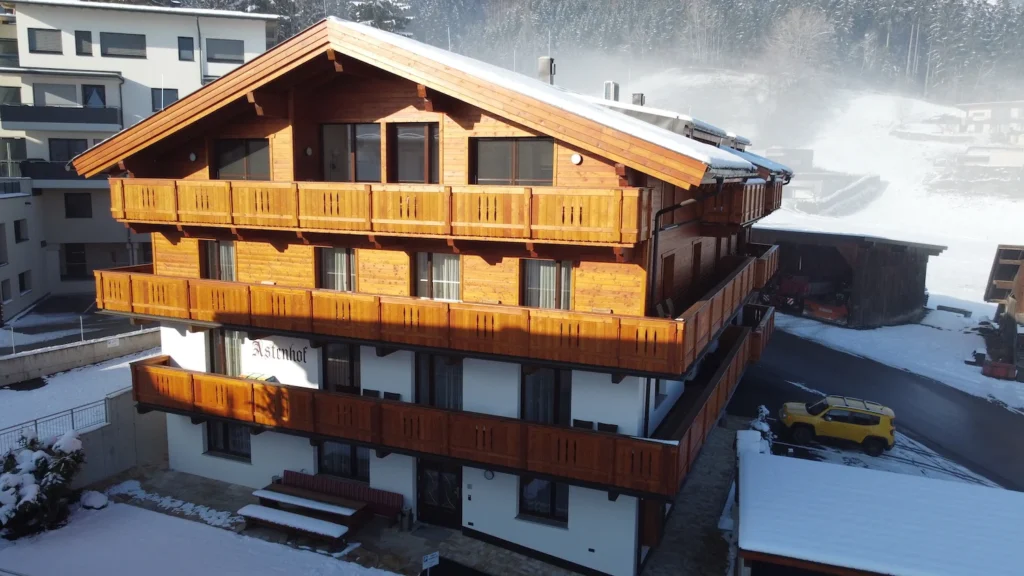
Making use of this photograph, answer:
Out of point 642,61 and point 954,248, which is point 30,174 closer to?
point 954,248

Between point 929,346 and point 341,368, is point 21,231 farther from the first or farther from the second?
point 929,346

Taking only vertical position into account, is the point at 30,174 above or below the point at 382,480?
above

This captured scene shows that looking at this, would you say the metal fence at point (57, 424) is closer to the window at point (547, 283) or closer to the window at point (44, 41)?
the window at point (547, 283)

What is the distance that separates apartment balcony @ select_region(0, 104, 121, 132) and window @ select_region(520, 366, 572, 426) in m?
35.1

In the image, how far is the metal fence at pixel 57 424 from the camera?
20.1 metres

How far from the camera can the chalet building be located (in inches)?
593

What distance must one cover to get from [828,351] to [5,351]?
38.8 m

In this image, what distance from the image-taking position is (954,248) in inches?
2965

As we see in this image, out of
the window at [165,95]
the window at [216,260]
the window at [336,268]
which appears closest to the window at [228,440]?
the window at [216,260]

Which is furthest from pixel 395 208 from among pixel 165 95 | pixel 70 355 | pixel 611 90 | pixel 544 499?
pixel 165 95

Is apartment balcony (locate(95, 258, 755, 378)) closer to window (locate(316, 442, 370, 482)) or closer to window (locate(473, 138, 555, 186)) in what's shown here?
window (locate(473, 138, 555, 186))

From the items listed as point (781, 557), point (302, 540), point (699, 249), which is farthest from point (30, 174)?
point (781, 557)

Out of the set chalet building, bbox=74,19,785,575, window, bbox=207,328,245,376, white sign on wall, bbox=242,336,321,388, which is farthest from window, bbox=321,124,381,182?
window, bbox=207,328,245,376

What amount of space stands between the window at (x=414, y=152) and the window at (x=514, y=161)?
3.89 ft
